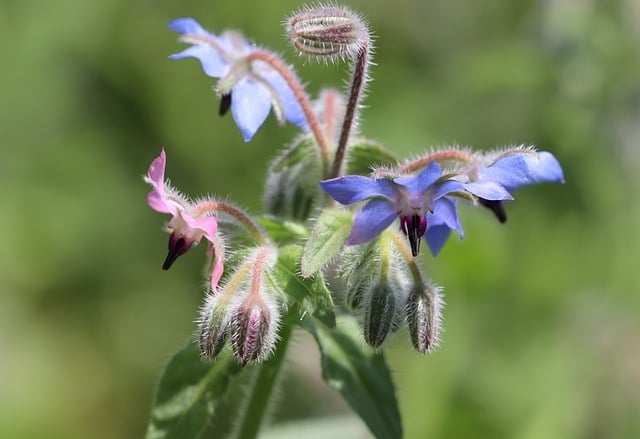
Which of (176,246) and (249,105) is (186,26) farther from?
(176,246)

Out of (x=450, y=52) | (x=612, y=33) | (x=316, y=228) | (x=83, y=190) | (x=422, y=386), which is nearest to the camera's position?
(x=316, y=228)

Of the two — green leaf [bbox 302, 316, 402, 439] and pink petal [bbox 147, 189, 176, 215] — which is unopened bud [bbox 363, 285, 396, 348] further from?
pink petal [bbox 147, 189, 176, 215]

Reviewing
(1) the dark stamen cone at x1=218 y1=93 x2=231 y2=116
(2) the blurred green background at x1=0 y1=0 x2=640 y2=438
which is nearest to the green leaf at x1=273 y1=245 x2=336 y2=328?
(1) the dark stamen cone at x1=218 y1=93 x2=231 y2=116

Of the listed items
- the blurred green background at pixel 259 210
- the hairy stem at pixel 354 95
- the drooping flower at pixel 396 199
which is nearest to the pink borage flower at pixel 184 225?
the drooping flower at pixel 396 199

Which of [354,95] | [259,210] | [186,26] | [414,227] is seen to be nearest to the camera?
[414,227]

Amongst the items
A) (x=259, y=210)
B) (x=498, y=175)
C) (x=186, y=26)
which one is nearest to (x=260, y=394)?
(x=498, y=175)

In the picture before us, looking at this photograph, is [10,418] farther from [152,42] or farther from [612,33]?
[612,33]

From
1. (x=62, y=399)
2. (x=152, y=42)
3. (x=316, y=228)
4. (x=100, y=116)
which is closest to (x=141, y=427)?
(x=62, y=399)
